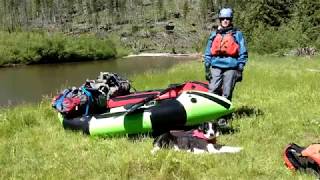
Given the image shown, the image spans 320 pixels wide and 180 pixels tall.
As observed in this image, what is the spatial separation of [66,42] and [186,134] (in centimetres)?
9510

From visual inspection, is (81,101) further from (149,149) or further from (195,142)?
(195,142)

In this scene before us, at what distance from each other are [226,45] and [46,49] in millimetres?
88642

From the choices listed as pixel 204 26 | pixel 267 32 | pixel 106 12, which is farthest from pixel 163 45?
pixel 267 32

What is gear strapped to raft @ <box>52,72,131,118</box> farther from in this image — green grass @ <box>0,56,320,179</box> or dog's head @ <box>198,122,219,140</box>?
dog's head @ <box>198,122,219,140</box>

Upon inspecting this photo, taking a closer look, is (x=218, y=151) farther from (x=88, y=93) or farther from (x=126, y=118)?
(x=88, y=93)

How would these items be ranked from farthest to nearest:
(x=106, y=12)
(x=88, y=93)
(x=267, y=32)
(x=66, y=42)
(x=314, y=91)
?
1. (x=106, y=12)
2. (x=66, y=42)
3. (x=267, y=32)
4. (x=314, y=91)
5. (x=88, y=93)

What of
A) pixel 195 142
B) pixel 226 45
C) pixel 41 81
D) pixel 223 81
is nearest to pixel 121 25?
pixel 41 81

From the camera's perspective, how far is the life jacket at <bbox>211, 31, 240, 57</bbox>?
345 inches

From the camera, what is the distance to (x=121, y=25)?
162375 mm

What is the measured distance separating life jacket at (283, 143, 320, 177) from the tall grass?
81315mm

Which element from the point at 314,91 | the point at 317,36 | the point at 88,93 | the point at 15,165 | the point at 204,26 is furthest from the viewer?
the point at 204,26

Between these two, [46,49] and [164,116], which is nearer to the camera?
[164,116]

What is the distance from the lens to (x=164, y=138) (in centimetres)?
705

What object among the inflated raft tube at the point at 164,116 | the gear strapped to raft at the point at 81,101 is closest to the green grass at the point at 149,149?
the inflated raft tube at the point at 164,116
